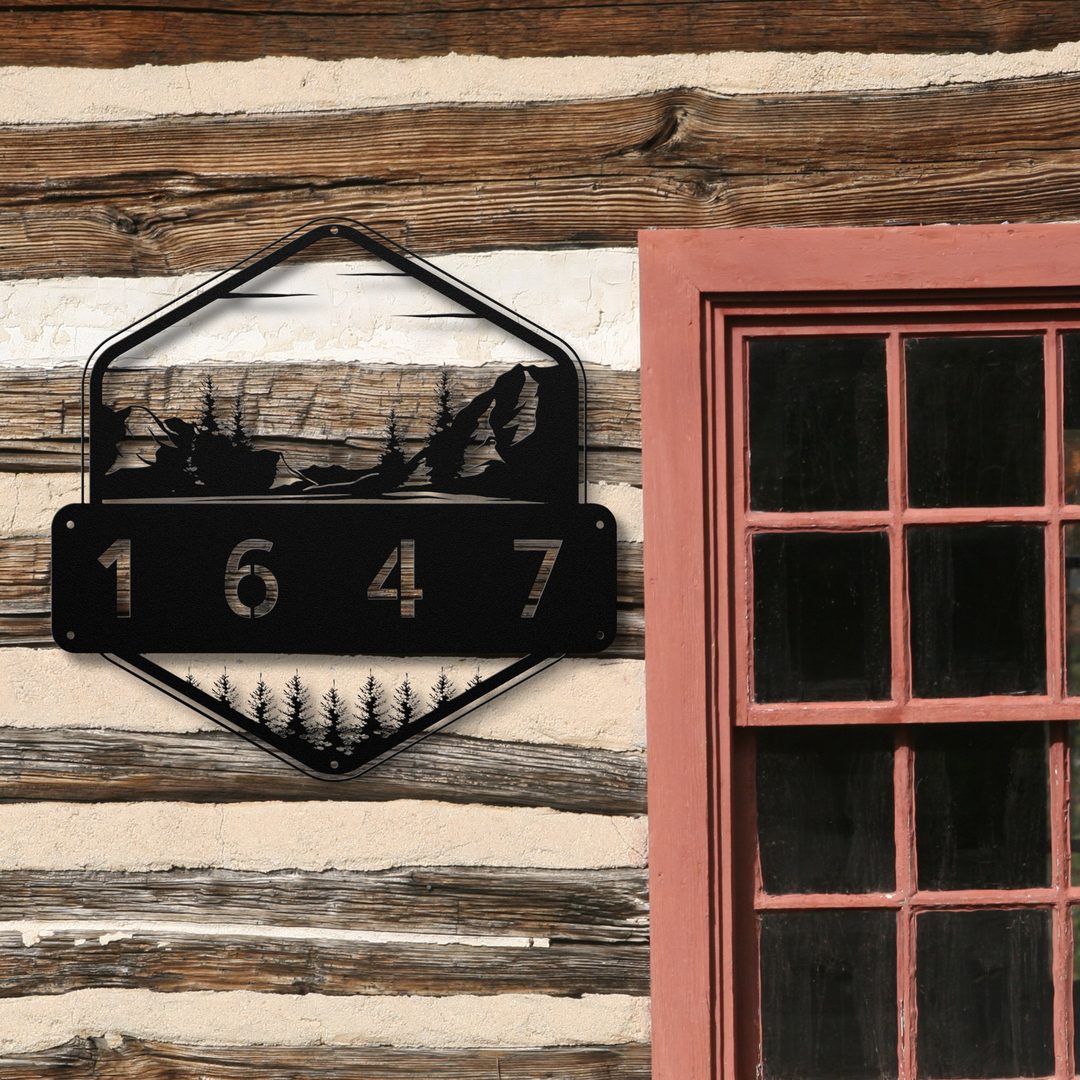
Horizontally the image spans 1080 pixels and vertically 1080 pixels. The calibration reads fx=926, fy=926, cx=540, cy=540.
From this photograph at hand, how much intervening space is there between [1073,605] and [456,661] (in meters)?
1.37

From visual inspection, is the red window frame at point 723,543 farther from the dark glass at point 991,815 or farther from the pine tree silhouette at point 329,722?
the pine tree silhouette at point 329,722

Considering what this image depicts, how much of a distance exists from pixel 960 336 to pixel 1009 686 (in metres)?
0.77

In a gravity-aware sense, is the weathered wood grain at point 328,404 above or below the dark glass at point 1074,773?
above

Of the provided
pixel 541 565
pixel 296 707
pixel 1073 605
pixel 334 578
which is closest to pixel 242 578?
pixel 334 578

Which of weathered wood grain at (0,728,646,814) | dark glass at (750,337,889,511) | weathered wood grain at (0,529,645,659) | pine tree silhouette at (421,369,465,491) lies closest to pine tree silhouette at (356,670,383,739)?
weathered wood grain at (0,728,646,814)

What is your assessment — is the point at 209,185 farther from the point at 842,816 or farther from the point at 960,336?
the point at 842,816

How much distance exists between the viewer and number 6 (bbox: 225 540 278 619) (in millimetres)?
2047

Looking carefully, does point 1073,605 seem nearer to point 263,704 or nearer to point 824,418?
point 824,418

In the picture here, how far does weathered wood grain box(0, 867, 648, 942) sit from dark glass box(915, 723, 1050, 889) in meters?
0.66

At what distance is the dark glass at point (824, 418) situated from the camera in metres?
2.03

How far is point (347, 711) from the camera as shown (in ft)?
6.70

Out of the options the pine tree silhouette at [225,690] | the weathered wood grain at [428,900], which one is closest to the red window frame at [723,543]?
the weathered wood grain at [428,900]

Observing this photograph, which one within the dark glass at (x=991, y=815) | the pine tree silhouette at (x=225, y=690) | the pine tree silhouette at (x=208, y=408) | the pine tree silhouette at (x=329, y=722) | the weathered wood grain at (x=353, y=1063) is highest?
the pine tree silhouette at (x=208, y=408)

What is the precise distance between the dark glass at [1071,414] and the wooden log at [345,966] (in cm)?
143
